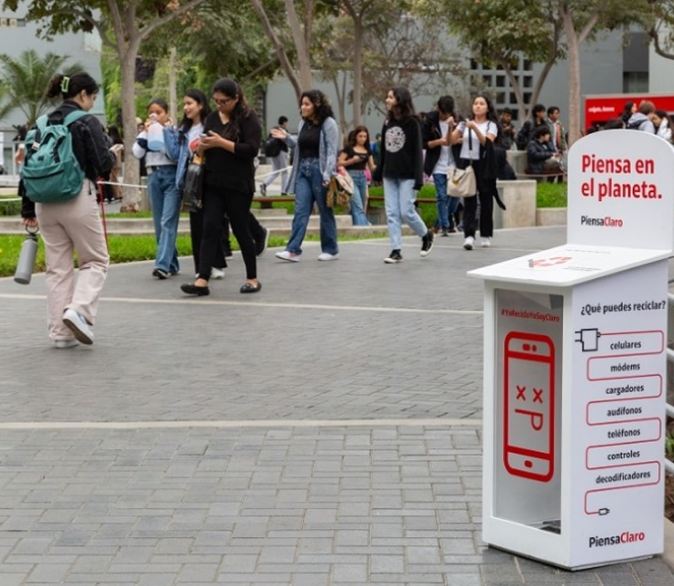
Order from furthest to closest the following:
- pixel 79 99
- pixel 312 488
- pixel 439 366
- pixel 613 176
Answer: pixel 79 99, pixel 439 366, pixel 312 488, pixel 613 176

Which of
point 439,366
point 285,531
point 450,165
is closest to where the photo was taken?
point 285,531

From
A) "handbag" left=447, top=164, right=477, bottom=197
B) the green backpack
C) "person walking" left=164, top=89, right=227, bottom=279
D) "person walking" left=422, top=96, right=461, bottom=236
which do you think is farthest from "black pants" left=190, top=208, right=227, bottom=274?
"person walking" left=422, top=96, right=461, bottom=236

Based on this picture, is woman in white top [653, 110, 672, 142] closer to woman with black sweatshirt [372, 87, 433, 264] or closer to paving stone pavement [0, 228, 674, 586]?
woman with black sweatshirt [372, 87, 433, 264]

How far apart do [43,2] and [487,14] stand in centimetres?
1840

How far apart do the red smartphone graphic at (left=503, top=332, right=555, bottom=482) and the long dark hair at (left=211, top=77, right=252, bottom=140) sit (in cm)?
719

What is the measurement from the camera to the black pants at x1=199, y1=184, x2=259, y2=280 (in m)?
11.9

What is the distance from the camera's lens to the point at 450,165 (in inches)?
703

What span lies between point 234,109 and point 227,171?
53cm

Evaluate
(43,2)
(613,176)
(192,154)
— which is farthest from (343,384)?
(43,2)

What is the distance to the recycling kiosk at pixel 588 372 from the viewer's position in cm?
468

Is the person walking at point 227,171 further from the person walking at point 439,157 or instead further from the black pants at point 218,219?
the person walking at point 439,157

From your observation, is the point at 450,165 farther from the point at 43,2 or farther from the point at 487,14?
the point at 487,14

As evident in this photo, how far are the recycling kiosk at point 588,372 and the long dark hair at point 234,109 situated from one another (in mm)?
7054

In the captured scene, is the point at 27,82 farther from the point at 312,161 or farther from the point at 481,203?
the point at 312,161
